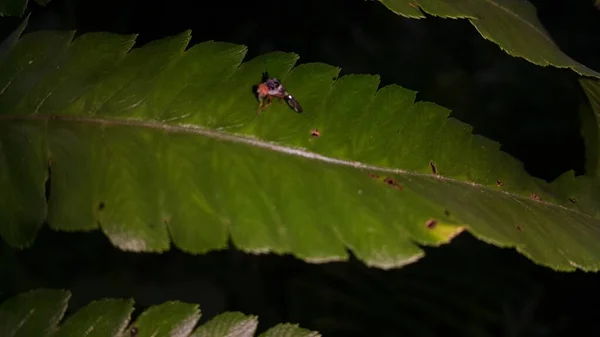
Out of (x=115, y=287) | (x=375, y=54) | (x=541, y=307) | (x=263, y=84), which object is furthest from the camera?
(x=375, y=54)

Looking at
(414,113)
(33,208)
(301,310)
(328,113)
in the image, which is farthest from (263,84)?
(301,310)

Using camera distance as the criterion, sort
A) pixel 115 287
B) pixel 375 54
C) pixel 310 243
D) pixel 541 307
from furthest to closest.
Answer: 1. pixel 375 54
2. pixel 115 287
3. pixel 541 307
4. pixel 310 243

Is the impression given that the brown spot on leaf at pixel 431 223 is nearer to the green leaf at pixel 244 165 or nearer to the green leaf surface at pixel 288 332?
the green leaf at pixel 244 165

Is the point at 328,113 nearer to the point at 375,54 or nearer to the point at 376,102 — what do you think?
the point at 376,102

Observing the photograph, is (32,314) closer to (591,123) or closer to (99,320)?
(99,320)

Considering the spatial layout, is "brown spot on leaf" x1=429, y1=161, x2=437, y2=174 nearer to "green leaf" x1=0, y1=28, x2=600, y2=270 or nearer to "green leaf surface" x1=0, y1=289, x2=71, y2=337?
"green leaf" x1=0, y1=28, x2=600, y2=270

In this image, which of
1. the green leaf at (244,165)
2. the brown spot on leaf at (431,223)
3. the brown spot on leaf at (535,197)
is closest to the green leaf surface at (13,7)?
the green leaf at (244,165)

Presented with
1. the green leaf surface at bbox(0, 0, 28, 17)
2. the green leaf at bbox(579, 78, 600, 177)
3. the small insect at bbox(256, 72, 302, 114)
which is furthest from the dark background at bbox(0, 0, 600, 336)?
the small insect at bbox(256, 72, 302, 114)
